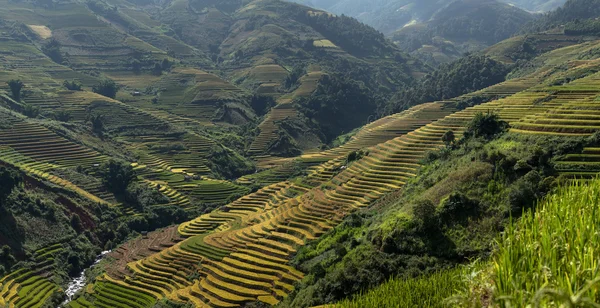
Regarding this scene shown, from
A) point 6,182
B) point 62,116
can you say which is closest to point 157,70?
point 62,116

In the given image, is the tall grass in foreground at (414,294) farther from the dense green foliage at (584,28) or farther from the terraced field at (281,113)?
the dense green foliage at (584,28)

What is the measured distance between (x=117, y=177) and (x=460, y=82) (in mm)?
88537

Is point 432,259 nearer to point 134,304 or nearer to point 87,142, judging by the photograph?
point 134,304

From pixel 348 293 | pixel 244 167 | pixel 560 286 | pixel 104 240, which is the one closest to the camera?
pixel 560 286

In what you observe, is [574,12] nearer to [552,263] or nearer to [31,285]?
[31,285]

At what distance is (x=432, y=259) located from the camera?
30.3 metres

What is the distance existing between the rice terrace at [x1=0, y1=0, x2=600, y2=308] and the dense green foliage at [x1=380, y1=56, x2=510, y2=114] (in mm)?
530

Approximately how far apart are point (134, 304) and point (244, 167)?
183ft

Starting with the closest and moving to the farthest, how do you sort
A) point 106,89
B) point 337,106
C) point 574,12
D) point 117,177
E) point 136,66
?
point 117,177
point 106,89
point 337,106
point 136,66
point 574,12

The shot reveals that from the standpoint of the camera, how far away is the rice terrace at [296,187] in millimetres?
19891

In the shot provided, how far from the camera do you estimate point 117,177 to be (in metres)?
72.9

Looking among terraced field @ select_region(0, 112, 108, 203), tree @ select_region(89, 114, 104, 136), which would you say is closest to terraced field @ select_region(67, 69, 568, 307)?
terraced field @ select_region(0, 112, 108, 203)

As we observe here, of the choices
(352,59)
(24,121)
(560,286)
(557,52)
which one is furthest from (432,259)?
(352,59)

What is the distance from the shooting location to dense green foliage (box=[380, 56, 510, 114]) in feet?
402
